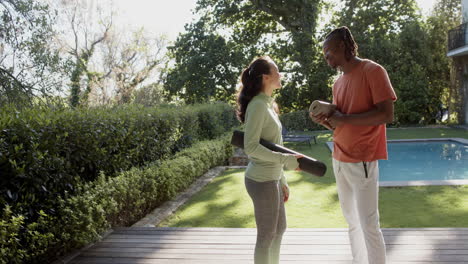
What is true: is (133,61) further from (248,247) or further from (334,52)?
(334,52)

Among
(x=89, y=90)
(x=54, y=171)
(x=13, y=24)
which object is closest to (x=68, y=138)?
(x=54, y=171)

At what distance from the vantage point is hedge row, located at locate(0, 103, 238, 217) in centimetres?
306

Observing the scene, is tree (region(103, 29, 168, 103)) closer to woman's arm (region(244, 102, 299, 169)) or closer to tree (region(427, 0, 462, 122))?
tree (region(427, 0, 462, 122))

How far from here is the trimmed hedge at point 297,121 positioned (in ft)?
64.7

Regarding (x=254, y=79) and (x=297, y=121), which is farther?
(x=297, y=121)

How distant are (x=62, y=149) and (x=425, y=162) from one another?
31.7 feet

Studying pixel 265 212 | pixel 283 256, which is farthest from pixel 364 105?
pixel 283 256

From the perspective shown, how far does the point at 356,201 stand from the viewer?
2.39 m

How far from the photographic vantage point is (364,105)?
92.7 inches

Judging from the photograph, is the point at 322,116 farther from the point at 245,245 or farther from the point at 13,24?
the point at 13,24

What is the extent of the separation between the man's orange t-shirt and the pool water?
268 inches

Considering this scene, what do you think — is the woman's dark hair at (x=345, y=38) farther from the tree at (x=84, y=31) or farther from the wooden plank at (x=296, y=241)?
the tree at (x=84, y=31)

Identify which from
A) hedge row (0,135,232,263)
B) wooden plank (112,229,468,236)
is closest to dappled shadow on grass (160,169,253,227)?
hedge row (0,135,232,263)

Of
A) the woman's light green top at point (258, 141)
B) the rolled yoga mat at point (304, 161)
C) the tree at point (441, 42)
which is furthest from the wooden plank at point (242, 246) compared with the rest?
the tree at point (441, 42)
